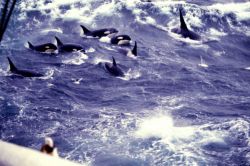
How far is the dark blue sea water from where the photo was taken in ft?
54.0

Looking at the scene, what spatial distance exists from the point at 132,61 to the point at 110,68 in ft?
7.20

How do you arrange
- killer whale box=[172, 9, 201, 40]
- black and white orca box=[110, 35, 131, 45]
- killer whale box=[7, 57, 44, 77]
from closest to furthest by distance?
killer whale box=[7, 57, 44, 77]
black and white orca box=[110, 35, 131, 45]
killer whale box=[172, 9, 201, 40]

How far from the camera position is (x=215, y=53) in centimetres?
2730

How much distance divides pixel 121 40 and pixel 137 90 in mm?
6883

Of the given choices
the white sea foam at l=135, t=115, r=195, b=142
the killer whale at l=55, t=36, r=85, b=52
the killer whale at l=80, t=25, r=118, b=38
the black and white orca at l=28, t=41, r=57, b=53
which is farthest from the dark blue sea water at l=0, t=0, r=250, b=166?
the killer whale at l=80, t=25, r=118, b=38

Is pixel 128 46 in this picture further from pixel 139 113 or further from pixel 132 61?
pixel 139 113

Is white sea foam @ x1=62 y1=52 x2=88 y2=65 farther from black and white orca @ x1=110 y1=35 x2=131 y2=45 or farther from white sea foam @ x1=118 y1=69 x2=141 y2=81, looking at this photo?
white sea foam @ x1=118 y1=69 x2=141 y2=81

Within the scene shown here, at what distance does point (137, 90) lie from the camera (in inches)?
861

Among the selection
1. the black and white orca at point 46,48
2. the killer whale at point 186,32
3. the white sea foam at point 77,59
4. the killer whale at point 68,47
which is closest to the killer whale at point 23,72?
the white sea foam at point 77,59

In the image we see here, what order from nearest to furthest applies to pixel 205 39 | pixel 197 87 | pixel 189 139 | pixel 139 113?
pixel 189 139 < pixel 139 113 < pixel 197 87 < pixel 205 39

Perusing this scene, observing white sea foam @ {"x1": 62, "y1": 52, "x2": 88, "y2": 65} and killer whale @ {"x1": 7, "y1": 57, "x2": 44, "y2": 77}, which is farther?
white sea foam @ {"x1": 62, "y1": 52, "x2": 88, "y2": 65}

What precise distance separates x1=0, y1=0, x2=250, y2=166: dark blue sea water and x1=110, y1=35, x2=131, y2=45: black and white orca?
0.49m

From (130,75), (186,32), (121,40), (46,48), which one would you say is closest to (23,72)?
(46,48)

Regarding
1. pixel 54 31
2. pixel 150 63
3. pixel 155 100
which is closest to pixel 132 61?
pixel 150 63
